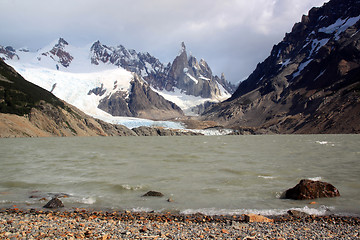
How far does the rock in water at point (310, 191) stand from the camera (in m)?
16.2

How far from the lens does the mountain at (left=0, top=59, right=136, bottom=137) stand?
4366 inches

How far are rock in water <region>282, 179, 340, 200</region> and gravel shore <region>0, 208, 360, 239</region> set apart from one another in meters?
3.57

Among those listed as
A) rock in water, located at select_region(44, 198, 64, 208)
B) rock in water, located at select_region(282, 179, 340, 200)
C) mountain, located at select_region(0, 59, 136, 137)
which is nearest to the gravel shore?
rock in water, located at select_region(44, 198, 64, 208)

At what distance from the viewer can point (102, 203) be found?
15.6m

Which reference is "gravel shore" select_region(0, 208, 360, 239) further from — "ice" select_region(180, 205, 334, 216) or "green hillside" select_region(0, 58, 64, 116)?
"green hillside" select_region(0, 58, 64, 116)

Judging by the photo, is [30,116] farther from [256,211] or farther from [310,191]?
[256,211]

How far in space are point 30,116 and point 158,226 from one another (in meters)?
132

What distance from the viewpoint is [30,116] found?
126 meters

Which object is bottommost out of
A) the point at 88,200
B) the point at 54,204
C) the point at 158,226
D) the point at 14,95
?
the point at 88,200

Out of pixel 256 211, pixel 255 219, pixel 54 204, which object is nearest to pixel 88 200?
pixel 54 204

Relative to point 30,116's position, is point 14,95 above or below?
above

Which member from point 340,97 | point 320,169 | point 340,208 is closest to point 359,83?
point 340,97

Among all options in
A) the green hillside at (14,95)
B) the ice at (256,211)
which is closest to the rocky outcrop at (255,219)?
the ice at (256,211)

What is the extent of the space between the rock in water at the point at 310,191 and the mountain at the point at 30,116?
107 m
